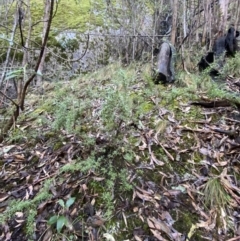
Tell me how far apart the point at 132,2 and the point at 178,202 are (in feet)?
9.58

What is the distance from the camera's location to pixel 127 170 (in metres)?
1.76

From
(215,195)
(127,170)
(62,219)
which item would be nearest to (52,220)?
(62,219)

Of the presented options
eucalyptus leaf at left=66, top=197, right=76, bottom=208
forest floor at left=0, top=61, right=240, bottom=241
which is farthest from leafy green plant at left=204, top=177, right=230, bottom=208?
eucalyptus leaf at left=66, top=197, right=76, bottom=208

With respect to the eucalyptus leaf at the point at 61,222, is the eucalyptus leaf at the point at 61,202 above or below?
above

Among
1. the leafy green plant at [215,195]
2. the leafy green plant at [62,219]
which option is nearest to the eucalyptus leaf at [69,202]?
the leafy green plant at [62,219]

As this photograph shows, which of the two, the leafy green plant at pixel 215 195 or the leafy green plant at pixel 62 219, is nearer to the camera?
the leafy green plant at pixel 62 219

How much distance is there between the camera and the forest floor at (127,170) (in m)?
1.50

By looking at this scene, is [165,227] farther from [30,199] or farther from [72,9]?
[72,9]

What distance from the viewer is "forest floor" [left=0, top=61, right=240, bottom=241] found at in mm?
1499

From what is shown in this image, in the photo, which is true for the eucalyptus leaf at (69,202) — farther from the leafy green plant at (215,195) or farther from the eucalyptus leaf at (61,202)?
the leafy green plant at (215,195)

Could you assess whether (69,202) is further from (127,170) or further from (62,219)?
(127,170)

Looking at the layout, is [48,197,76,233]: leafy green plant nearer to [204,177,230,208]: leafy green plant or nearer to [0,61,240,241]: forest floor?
[0,61,240,241]: forest floor

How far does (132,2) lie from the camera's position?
12.2 feet

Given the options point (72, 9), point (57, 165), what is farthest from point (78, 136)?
point (72, 9)
